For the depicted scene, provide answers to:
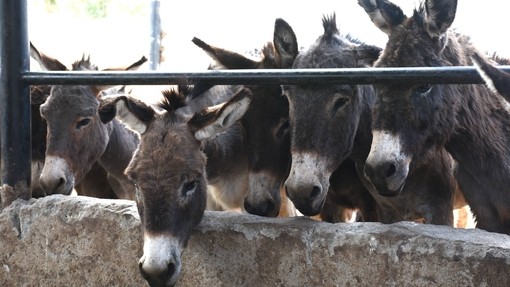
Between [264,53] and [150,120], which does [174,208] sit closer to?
[150,120]

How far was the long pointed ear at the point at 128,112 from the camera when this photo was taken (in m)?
3.96

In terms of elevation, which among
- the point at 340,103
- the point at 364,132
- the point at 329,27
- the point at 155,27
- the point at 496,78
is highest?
the point at 496,78

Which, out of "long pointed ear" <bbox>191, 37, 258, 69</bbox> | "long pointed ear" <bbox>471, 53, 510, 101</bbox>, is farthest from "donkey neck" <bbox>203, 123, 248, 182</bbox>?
"long pointed ear" <bbox>471, 53, 510, 101</bbox>

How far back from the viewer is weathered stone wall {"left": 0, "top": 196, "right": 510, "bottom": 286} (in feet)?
9.87

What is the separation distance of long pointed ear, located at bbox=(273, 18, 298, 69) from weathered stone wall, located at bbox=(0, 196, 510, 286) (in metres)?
1.18

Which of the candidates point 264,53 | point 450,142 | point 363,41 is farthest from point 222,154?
point 450,142

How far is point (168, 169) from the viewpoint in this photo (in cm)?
371

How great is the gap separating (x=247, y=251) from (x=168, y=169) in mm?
595

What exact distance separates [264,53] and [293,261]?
1.85 m

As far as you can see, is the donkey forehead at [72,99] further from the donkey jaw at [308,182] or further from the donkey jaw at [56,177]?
the donkey jaw at [308,182]

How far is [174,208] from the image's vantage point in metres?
3.60

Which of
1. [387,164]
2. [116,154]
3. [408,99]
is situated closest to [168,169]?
[387,164]

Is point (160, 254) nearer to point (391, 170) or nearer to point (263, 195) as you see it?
point (263, 195)

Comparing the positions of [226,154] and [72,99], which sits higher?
[72,99]
